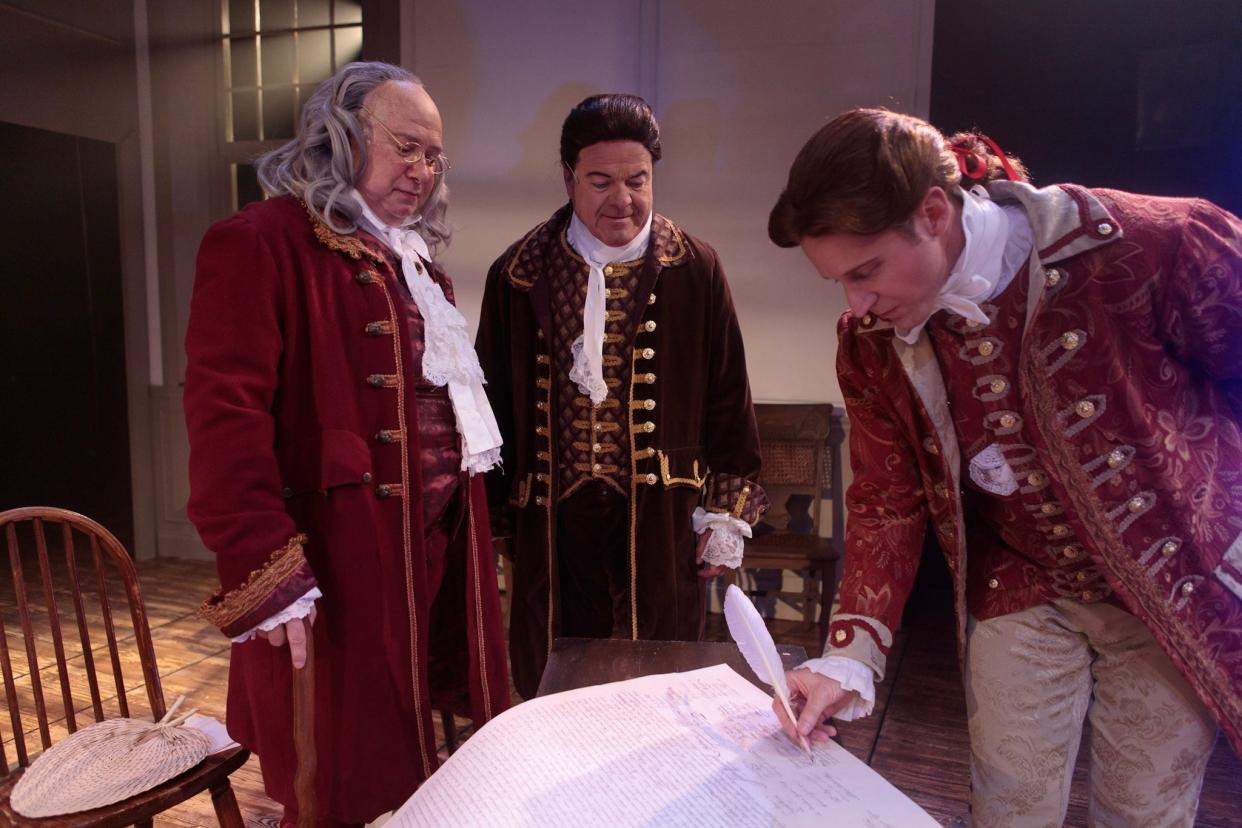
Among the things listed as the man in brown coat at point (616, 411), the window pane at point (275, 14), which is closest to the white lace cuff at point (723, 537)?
the man in brown coat at point (616, 411)

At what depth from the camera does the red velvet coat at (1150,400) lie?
1028 mm

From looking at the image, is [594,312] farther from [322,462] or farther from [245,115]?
[245,115]

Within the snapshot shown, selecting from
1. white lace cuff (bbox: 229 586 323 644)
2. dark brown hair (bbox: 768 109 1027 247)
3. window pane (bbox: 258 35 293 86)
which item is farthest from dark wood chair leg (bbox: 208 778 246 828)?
window pane (bbox: 258 35 293 86)

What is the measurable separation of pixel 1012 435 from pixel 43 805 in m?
1.53

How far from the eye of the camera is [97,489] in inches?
195

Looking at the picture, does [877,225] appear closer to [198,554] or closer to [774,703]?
[774,703]

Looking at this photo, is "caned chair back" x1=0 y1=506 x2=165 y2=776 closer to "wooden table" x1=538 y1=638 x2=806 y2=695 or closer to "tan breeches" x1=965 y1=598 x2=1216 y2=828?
"wooden table" x1=538 y1=638 x2=806 y2=695

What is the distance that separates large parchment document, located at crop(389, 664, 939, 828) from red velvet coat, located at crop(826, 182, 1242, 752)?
0.44 m

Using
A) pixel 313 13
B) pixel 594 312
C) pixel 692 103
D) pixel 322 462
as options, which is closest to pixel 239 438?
pixel 322 462

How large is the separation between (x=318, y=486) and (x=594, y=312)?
72 centimetres

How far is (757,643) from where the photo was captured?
103cm

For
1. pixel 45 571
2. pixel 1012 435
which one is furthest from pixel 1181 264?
pixel 45 571

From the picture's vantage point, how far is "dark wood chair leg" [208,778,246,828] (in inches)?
62.1

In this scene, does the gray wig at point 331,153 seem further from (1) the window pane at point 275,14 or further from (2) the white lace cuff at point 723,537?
(1) the window pane at point 275,14
